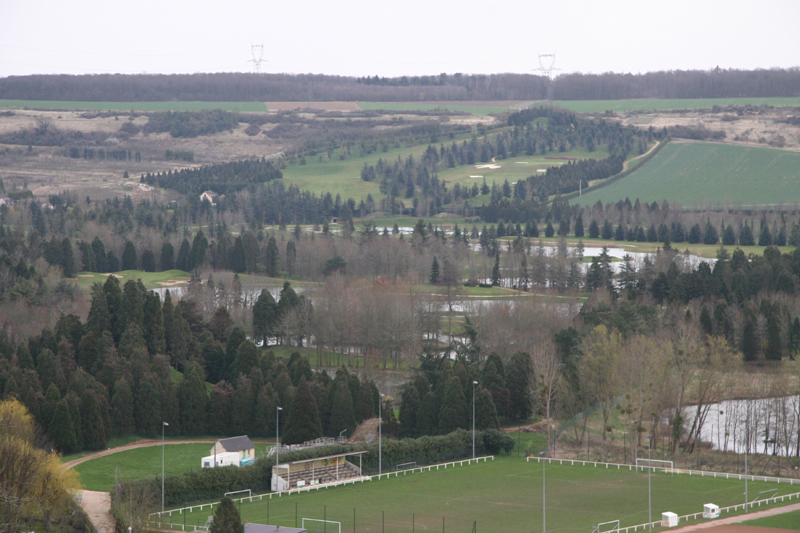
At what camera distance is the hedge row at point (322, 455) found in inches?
2127

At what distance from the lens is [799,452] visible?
67188 mm

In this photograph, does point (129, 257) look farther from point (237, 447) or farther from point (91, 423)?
point (237, 447)

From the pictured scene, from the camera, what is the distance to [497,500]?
5434cm

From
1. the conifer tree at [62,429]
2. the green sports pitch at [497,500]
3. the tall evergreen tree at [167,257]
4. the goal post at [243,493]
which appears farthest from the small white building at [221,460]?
the tall evergreen tree at [167,257]

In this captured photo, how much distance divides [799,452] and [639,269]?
5694cm

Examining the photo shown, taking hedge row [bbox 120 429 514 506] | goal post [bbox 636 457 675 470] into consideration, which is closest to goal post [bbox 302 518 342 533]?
hedge row [bbox 120 429 514 506]

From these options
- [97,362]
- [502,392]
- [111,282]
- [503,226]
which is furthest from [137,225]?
[502,392]

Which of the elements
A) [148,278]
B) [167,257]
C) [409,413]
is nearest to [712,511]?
[409,413]

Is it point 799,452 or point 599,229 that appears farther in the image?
point 599,229

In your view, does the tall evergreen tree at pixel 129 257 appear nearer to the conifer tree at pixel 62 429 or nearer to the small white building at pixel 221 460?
the conifer tree at pixel 62 429

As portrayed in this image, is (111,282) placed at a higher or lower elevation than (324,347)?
higher

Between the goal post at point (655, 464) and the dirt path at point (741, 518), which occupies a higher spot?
the dirt path at point (741, 518)

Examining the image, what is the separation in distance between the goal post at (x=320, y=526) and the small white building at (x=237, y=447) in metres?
13.1

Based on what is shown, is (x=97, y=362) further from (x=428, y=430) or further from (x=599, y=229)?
(x=599, y=229)
